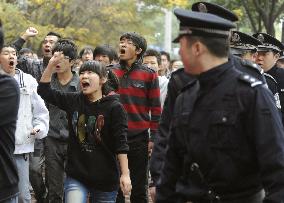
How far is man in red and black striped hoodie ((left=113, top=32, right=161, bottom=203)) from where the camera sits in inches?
305

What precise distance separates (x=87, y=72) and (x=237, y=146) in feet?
9.50

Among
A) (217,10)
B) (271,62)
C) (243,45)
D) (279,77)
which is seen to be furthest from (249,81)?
(279,77)

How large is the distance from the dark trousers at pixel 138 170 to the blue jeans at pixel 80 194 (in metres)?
1.42

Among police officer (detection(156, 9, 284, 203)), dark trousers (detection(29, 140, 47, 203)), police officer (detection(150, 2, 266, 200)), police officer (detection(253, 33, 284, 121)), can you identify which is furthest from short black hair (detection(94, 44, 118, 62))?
police officer (detection(156, 9, 284, 203))

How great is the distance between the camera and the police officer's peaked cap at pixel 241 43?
665 centimetres

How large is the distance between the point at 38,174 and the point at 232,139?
4844 millimetres

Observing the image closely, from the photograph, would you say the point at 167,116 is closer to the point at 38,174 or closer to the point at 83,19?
the point at 38,174

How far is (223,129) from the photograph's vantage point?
12.4ft

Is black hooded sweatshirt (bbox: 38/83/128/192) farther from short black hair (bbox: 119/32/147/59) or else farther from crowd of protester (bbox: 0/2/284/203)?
short black hair (bbox: 119/32/147/59)

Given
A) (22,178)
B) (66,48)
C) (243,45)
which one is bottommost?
(22,178)

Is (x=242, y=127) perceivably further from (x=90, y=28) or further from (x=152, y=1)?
(x=90, y=28)

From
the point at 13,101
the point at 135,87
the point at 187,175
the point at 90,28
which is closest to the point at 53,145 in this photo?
the point at 135,87

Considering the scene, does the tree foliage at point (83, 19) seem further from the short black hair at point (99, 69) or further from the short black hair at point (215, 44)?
the short black hair at point (215, 44)

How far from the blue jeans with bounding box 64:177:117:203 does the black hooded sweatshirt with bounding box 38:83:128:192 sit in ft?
0.15
